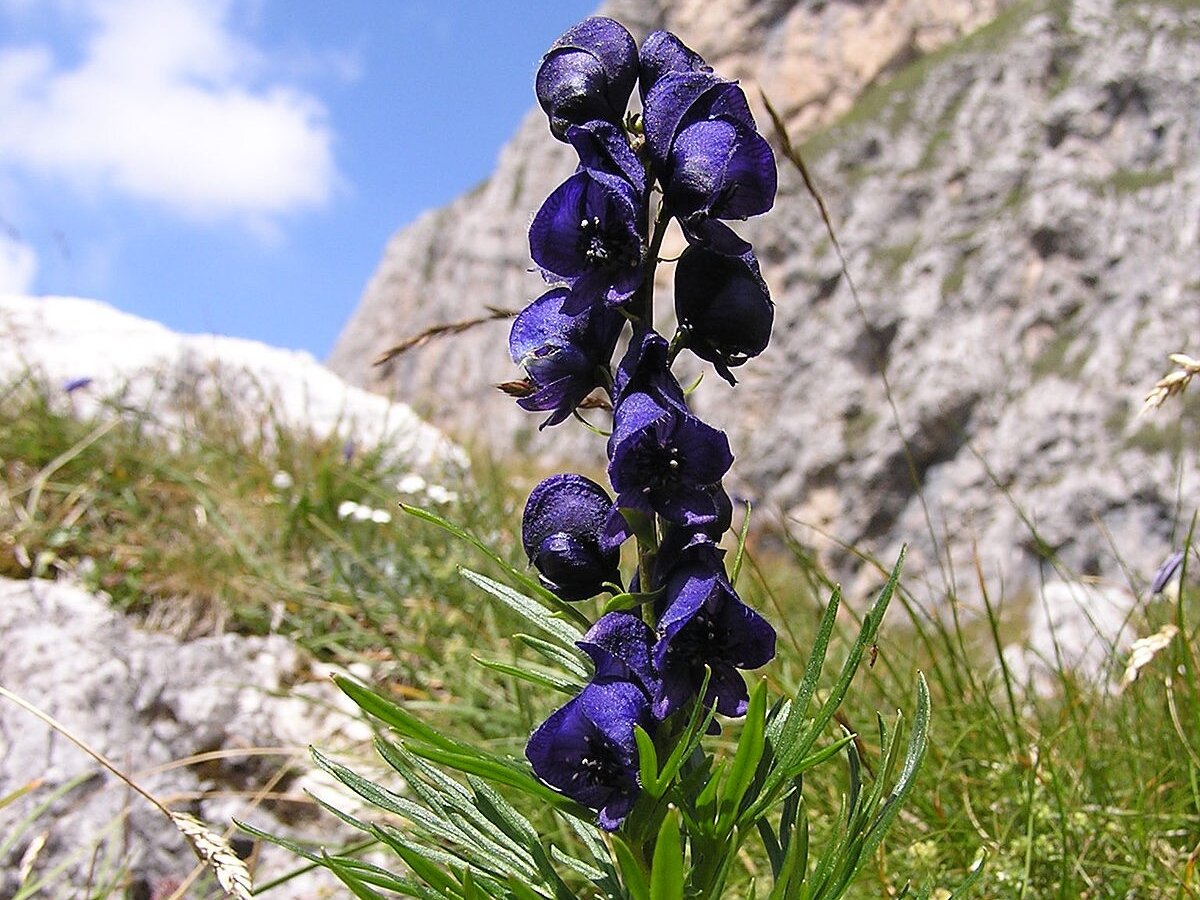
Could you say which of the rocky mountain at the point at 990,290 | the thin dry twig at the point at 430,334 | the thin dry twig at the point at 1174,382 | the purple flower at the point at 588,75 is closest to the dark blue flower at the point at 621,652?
the purple flower at the point at 588,75

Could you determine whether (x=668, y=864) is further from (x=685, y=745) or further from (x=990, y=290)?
(x=990, y=290)

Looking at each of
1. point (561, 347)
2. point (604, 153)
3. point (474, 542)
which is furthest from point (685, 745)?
point (604, 153)

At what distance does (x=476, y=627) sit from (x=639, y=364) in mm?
2987

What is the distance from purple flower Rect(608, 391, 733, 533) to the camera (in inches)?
52.4

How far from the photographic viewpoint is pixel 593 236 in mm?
1406

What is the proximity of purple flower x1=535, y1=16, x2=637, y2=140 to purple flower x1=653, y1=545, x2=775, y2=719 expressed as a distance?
0.64m

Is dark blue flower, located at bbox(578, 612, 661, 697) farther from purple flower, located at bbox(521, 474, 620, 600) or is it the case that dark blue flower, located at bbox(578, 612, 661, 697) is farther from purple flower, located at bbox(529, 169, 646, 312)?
purple flower, located at bbox(529, 169, 646, 312)

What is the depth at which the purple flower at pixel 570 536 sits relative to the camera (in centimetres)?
147

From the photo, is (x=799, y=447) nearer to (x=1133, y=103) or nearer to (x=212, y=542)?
(x=1133, y=103)

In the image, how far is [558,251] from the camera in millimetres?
1431

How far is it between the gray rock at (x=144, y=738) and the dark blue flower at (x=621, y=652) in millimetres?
1975

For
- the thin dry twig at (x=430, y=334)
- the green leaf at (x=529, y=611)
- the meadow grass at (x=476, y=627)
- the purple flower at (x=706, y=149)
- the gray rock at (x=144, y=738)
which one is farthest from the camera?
the gray rock at (x=144, y=738)

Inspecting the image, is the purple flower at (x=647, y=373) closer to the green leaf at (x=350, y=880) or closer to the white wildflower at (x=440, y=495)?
the green leaf at (x=350, y=880)

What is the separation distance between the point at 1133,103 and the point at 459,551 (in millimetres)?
42449
